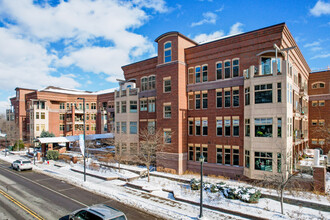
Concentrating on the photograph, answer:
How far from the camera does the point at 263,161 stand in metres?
19.5

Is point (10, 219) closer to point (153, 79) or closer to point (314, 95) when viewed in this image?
point (153, 79)

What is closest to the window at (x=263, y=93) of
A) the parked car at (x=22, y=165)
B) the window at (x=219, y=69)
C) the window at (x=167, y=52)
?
the window at (x=219, y=69)

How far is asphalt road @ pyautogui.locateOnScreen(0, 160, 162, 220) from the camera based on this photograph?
44.5ft

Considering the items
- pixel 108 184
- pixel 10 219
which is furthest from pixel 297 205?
pixel 10 219

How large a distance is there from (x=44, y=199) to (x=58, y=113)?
42.5 metres

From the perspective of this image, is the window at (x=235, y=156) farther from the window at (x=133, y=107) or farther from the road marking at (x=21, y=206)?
the road marking at (x=21, y=206)

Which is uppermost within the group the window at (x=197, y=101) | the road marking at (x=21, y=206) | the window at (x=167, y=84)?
the window at (x=167, y=84)

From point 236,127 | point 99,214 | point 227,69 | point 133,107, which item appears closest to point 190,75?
point 227,69

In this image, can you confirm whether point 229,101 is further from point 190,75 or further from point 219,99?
point 190,75

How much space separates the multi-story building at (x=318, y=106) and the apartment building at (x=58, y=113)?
132 ft

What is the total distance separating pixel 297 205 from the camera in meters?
15.0

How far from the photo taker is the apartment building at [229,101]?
1925cm

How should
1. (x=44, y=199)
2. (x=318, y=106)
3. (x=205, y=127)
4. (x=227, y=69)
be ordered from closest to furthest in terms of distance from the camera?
(x=44, y=199), (x=227, y=69), (x=205, y=127), (x=318, y=106)

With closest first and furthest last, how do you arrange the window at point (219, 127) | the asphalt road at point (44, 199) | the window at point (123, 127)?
the asphalt road at point (44, 199)
the window at point (219, 127)
the window at point (123, 127)
